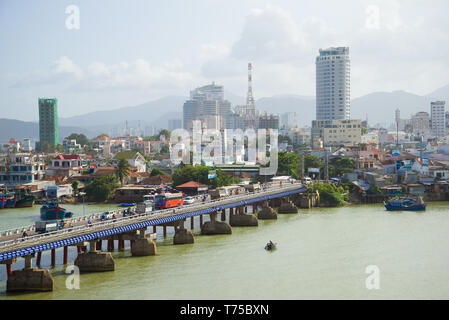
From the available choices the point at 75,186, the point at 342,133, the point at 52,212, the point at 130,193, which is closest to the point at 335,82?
the point at 342,133

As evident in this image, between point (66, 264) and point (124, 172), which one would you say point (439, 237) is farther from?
point (124, 172)

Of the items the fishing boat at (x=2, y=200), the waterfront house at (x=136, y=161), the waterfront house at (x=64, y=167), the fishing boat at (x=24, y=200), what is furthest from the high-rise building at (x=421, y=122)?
the fishing boat at (x=2, y=200)

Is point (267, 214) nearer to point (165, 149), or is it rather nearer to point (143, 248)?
point (143, 248)

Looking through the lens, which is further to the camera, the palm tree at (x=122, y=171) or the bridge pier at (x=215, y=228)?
the palm tree at (x=122, y=171)

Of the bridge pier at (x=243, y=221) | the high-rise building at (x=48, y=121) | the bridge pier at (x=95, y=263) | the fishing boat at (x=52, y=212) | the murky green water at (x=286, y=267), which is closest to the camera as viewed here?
the murky green water at (x=286, y=267)

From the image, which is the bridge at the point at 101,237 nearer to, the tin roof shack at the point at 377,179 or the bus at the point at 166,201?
the bus at the point at 166,201

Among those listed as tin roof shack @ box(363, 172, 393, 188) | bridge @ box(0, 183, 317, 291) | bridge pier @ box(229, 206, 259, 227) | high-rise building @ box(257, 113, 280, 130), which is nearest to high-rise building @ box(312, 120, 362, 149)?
high-rise building @ box(257, 113, 280, 130)
